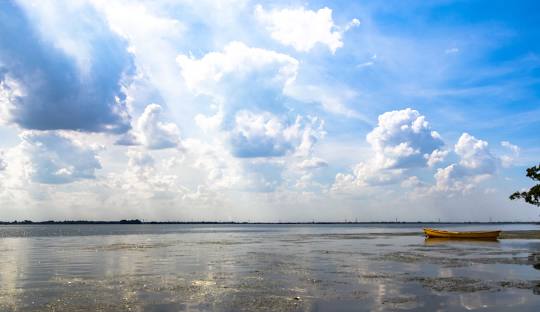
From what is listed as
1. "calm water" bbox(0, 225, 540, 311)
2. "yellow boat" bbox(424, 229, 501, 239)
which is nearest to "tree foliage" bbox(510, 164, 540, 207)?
"yellow boat" bbox(424, 229, 501, 239)

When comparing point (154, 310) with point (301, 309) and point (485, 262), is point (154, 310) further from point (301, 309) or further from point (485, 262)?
point (485, 262)

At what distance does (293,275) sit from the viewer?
107ft

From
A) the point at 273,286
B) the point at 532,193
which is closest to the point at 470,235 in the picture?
the point at 532,193

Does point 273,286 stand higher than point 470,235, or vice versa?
point 470,235

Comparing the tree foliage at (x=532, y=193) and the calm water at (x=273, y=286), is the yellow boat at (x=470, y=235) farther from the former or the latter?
the calm water at (x=273, y=286)

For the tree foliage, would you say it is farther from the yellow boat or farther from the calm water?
the calm water

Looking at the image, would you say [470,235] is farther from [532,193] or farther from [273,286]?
[273,286]

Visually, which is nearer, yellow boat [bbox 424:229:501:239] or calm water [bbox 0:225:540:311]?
calm water [bbox 0:225:540:311]

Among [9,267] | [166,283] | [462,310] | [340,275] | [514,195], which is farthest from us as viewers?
[514,195]

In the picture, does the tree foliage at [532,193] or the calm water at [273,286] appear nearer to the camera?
the calm water at [273,286]

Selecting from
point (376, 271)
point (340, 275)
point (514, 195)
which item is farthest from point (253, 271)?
point (514, 195)

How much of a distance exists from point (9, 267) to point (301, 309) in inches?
1149

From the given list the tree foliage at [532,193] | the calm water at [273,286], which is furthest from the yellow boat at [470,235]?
the calm water at [273,286]

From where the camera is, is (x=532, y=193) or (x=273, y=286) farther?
(x=532, y=193)
